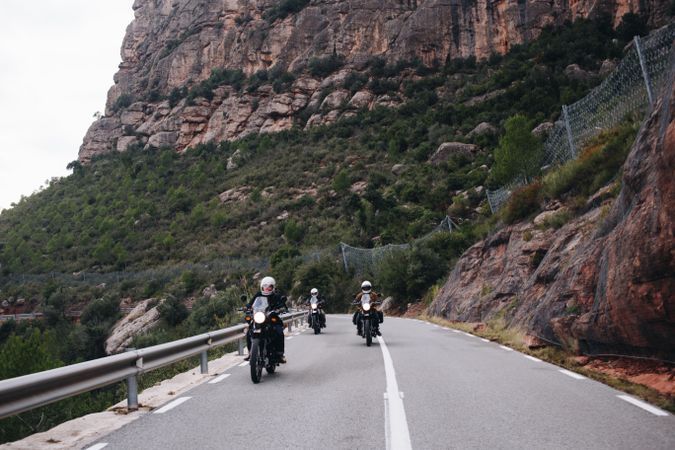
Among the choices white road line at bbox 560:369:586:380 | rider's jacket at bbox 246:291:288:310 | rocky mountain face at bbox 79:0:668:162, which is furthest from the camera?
rocky mountain face at bbox 79:0:668:162

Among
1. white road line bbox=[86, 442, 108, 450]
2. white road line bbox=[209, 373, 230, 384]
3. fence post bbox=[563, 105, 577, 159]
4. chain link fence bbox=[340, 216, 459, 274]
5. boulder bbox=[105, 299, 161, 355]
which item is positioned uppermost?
fence post bbox=[563, 105, 577, 159]

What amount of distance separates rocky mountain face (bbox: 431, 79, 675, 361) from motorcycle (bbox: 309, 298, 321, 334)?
21.9 feet

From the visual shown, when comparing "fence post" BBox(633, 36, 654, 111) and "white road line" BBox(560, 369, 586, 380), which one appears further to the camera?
"fence post" BBox(633, 36, 654, 111)

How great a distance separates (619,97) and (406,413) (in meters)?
13.3

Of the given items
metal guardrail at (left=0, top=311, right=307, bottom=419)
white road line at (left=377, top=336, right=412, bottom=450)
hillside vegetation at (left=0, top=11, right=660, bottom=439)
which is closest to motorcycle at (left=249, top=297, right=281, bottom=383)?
metal guardrail at (left=0, top=311, right=307, bottom=419)

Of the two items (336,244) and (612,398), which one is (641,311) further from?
(336,244)

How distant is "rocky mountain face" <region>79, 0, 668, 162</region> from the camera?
320ft

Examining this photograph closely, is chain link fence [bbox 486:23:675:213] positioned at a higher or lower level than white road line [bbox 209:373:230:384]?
higher

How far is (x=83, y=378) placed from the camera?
564cm

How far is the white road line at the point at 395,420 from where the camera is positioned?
15.0ft

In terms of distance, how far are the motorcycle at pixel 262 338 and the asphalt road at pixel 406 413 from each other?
0.81ft

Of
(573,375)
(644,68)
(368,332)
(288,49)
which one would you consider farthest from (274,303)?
(288,49)

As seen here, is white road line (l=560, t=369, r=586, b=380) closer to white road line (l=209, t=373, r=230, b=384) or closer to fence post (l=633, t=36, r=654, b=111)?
white road line (l=209, t=373, r=230, b=384)

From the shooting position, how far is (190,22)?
5763 inches
